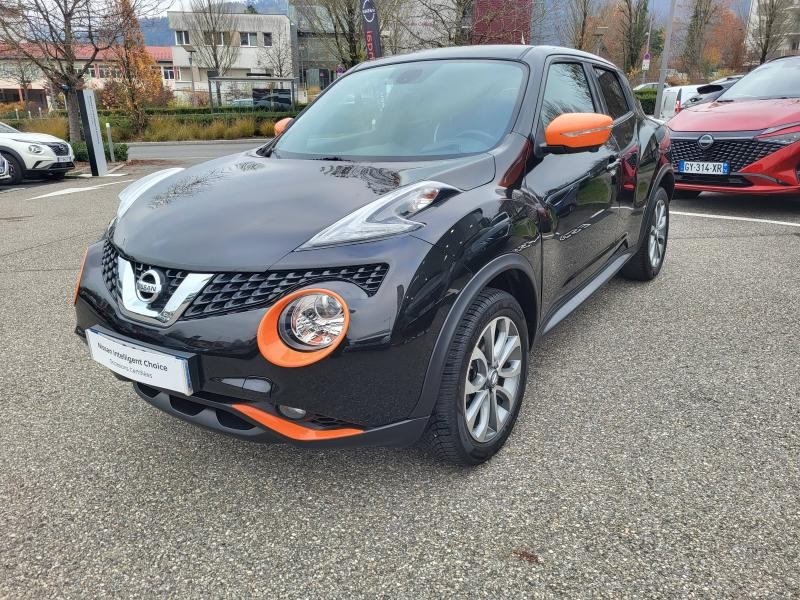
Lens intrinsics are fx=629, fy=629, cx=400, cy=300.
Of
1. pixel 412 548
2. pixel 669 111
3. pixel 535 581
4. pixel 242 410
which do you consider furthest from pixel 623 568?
pixel 669 111

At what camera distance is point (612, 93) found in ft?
12.9

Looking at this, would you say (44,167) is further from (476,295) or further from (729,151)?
(476,295)

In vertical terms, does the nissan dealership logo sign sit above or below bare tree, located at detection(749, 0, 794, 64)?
below

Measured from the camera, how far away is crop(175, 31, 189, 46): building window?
62.0 meters

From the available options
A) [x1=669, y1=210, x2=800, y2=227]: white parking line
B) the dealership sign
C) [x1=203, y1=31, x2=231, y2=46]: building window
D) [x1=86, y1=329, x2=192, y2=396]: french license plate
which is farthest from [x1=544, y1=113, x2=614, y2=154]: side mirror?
[x1=203, y1=31, x2=231, y2=46]: building window

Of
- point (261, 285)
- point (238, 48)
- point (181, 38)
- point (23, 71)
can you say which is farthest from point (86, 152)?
point (181, 38)

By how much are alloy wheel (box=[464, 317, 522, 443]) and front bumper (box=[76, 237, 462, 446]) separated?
1.01ft

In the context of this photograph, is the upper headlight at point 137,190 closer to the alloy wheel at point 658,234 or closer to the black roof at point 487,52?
the black roof at point 487,52

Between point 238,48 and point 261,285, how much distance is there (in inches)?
2332

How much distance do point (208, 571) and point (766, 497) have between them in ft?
6.21

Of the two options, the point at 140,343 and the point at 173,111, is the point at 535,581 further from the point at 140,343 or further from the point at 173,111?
the point at 173,111

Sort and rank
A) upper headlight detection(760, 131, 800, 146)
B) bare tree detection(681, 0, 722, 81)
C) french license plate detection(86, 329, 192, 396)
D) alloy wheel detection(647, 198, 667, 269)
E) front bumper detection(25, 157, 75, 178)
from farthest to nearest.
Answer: bare tree detection(681, 0, 722, 81) < front bumper detection(25, 157, 75, 178) < upper headlight detection(760, 131, 800, 146) < alloy wheel detection(647, 198, 667, 269) < french license plate detection(86, 329, 192, 396)

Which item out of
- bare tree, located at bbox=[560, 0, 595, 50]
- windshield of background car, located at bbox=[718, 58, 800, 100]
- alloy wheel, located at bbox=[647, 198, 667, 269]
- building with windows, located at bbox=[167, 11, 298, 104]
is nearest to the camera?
alloy wheel, located at bbox=[647, 198, 667, 269]

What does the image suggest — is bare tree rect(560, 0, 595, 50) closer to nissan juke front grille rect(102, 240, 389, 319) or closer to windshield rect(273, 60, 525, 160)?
windshield rect(273, 60, 525, 160)
